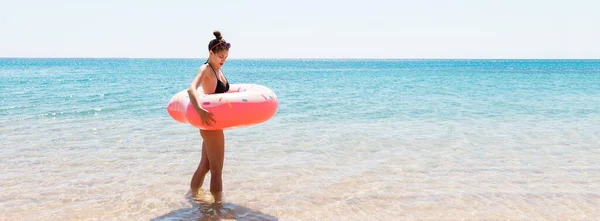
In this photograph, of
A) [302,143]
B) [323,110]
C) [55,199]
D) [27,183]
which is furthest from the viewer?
[323,110]

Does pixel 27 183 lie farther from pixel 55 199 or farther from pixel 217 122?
pixel 217 122

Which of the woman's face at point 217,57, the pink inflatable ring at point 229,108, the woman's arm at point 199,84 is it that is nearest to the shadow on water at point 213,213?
the pink inflatable ring at point 229,108

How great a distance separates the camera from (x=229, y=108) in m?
3.65

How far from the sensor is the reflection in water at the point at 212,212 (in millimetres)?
3850

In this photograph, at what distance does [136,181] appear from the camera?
4.84 metres

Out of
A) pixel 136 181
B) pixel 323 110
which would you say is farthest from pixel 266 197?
pixel 323 110

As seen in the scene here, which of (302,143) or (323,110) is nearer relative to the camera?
(302,143)

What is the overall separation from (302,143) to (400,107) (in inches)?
212

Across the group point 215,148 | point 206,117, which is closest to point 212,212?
point 215,148

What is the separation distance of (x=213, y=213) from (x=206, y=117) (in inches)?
33.3

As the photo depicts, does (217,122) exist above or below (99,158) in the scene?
above
